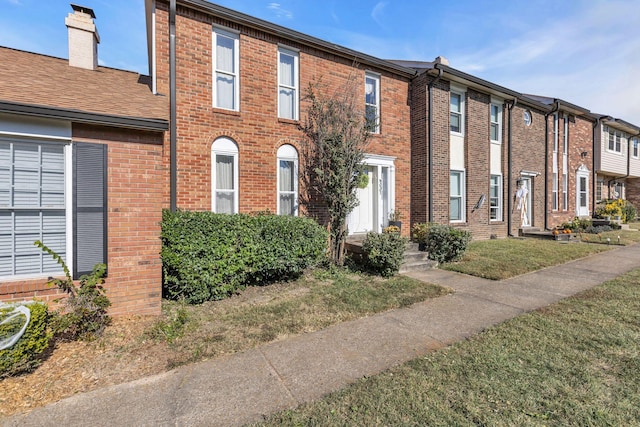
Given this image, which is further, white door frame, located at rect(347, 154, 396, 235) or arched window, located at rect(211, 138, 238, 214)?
white door frame, located at rect(347, 154, 396, 235)

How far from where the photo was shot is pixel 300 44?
805cm

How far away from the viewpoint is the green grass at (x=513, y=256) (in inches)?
289

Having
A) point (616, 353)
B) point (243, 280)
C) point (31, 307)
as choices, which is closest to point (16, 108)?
point (31, 307)

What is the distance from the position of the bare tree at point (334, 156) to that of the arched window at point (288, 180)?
0.31 m

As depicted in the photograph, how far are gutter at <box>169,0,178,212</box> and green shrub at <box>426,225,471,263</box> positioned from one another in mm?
6623

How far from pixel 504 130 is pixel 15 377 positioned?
15.1 m

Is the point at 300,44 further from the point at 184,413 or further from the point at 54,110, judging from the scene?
the point at 184,413

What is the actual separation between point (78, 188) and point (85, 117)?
3.29ft

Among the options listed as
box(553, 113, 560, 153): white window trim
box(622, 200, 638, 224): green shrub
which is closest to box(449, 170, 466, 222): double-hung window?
box(553, 113, 560, 153): white window trim

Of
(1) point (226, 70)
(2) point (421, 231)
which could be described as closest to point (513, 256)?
(2) point (421, 231)

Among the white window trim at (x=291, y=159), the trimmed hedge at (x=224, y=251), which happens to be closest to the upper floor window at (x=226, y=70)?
the white window trim at (x=291, y=159)

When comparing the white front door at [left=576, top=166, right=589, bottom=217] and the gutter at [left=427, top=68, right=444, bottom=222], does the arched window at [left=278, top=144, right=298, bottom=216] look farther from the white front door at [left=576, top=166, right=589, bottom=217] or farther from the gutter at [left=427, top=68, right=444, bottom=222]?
the white front door at [left=576, top=166, right=589, bottom=217]

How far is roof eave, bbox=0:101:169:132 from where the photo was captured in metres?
3.78

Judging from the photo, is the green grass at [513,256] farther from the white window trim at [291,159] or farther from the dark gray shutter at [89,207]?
the dark gray shutter at [89,207]
